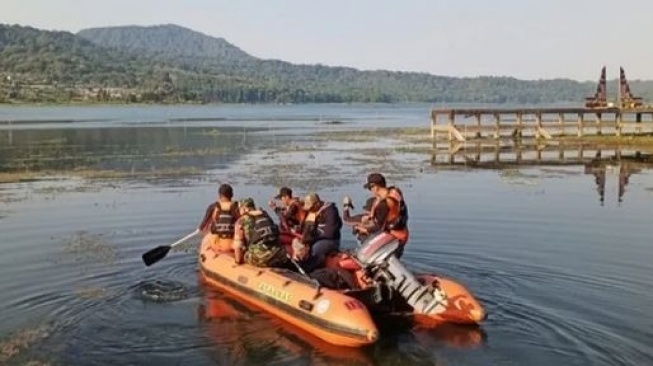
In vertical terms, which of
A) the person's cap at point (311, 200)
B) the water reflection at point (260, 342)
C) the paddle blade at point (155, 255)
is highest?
the person's cap at point (311, 200)

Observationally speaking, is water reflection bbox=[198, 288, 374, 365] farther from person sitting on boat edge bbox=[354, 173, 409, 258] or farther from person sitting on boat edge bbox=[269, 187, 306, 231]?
person sitting on boat edge bbox=[269, 187, 306, 231]

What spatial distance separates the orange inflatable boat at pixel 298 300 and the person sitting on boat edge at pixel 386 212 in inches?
58.3

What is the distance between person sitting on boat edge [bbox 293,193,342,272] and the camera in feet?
42.1

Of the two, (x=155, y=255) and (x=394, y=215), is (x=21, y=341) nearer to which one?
(x=155, y=255)

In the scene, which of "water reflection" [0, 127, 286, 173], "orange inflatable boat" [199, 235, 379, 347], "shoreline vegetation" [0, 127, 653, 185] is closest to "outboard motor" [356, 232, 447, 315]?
"orange inflatable boat" [199, 235, 379, 347]

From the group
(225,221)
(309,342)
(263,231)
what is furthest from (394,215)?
(225,221)

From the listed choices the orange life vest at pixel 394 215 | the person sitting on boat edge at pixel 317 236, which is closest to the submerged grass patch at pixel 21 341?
the person sitting on boat edge at pixel 317 236

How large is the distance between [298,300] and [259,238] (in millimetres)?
1814

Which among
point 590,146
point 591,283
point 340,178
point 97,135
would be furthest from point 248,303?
point 97,135

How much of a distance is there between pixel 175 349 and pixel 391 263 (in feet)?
11.1

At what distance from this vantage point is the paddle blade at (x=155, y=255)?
14.6 m

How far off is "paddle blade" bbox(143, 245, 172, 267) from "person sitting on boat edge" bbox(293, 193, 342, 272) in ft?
10.6

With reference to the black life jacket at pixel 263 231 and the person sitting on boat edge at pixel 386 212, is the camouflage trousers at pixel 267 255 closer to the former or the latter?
the black life jacket at pixel 263 231

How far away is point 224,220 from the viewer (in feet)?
46.2
